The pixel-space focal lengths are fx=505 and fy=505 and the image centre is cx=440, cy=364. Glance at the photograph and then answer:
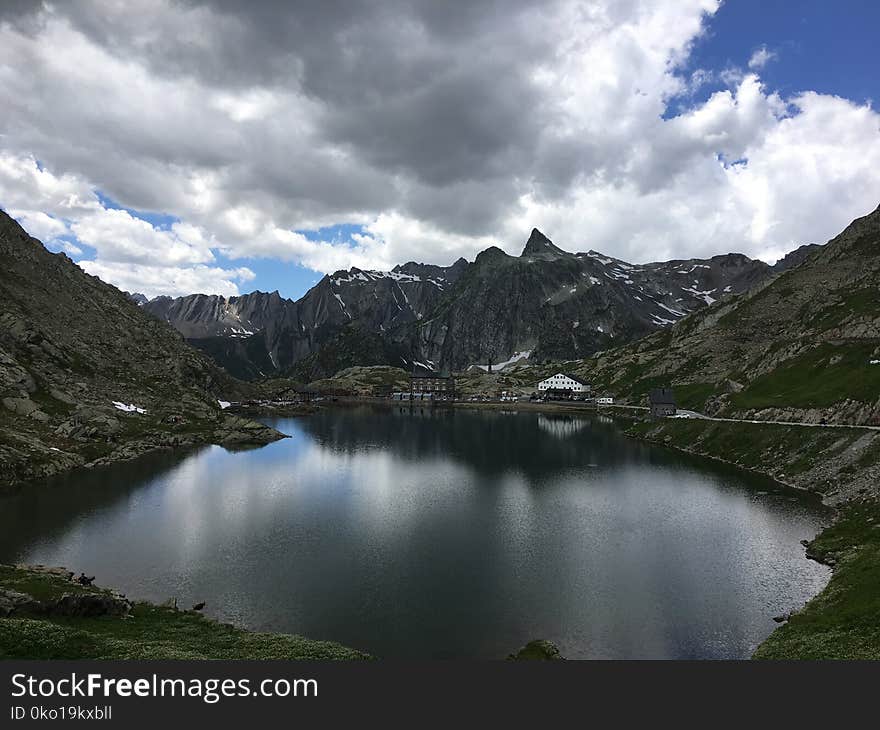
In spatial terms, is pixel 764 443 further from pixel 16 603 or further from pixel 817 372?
pixel 16 603

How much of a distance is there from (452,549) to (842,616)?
34939mm

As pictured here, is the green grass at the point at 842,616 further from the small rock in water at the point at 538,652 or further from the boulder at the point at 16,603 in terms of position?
the boulder at the point at 16,603

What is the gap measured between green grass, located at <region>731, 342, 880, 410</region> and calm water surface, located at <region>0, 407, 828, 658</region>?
3023cm

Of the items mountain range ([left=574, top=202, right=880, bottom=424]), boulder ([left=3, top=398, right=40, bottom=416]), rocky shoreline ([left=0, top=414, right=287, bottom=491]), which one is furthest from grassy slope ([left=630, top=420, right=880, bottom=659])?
A: boulder ([left=3, top=398, right=40, bottom=416])

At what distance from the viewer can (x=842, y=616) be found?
35094mm

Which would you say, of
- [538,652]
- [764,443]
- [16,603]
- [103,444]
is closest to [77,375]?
[103,444]

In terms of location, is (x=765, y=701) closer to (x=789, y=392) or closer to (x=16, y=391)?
(x=789, y=392)

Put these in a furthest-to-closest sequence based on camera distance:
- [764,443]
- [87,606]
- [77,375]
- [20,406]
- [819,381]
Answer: [77,375] → [819,381] → [20,406] → [764,443] → [87,606]

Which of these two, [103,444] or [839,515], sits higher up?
[103,444]

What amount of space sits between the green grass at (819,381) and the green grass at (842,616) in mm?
61982

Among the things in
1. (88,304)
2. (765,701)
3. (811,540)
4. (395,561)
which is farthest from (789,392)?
(88,304)

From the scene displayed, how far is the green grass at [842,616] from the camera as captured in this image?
3050 cm

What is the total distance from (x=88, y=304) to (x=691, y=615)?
200m

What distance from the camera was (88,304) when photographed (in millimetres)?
175000
